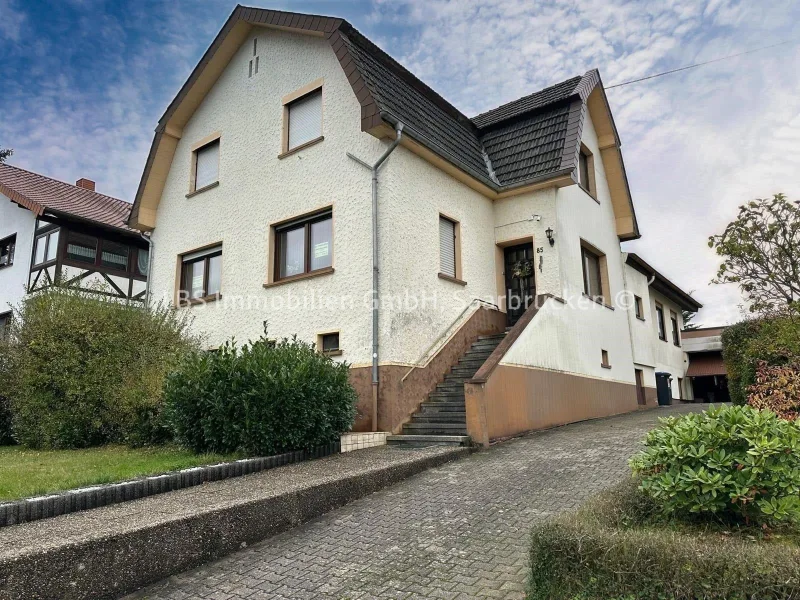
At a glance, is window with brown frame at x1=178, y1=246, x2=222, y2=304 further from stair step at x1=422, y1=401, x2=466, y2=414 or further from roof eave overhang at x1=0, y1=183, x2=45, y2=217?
roof eave overhang at x1=0, y1=183, x2=45, y2=217

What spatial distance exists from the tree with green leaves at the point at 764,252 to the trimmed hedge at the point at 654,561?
32.3 ft

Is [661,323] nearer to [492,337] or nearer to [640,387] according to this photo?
[640,387]

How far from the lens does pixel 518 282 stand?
46.2 feet

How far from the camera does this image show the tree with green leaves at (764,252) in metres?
11.7

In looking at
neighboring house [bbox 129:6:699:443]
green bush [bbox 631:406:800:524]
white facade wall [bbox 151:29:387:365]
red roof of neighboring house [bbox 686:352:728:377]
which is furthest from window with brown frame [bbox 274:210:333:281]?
red roof of neighboring house [bbox 686:352:728:377]

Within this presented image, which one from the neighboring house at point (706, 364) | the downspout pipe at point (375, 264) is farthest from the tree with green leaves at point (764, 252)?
the neighboring house at point (706, 364)

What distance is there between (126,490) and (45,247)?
1659 centimetres

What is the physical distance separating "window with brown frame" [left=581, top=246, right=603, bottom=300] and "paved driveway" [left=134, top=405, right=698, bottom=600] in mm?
8212

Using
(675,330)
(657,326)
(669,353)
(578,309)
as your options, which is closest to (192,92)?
(578,309)

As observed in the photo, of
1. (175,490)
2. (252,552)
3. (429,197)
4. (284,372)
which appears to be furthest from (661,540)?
(429,197)

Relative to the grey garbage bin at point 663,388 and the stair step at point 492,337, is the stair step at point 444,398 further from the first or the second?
the grey garbage bin at point 663,388

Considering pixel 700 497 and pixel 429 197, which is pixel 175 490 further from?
pixel 429 197

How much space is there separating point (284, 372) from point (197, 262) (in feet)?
25.6

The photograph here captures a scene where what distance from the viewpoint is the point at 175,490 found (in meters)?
6.17
